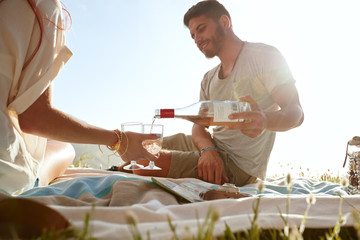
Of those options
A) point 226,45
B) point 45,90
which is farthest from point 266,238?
point 226,45

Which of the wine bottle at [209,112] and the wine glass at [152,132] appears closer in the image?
the wine glass at [152,132]

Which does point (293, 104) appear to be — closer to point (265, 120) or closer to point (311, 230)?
point (265, 120)

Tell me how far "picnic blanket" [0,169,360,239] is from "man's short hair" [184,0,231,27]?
2748 mm

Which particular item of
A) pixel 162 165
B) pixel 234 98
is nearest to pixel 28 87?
pixel 162 165

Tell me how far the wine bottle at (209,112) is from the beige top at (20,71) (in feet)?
3.44

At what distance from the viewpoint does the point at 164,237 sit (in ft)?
2.95

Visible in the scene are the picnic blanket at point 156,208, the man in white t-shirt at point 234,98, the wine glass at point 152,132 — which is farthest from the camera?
the man in white t-shirt at point 234,98

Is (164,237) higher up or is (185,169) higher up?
(164,237)

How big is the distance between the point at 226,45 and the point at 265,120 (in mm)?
1766

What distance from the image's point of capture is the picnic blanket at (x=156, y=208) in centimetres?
97

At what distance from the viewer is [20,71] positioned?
1.72 meters

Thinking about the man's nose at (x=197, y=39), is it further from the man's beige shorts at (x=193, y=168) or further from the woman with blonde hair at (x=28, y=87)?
the woman with blonde hair at (x=28, y=87)

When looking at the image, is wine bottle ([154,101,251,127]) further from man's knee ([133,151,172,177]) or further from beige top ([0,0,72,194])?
beige top ([0,0,72,194])

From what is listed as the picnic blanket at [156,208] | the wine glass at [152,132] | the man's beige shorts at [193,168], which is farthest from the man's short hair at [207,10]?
the picnic blanket at [156,208]
